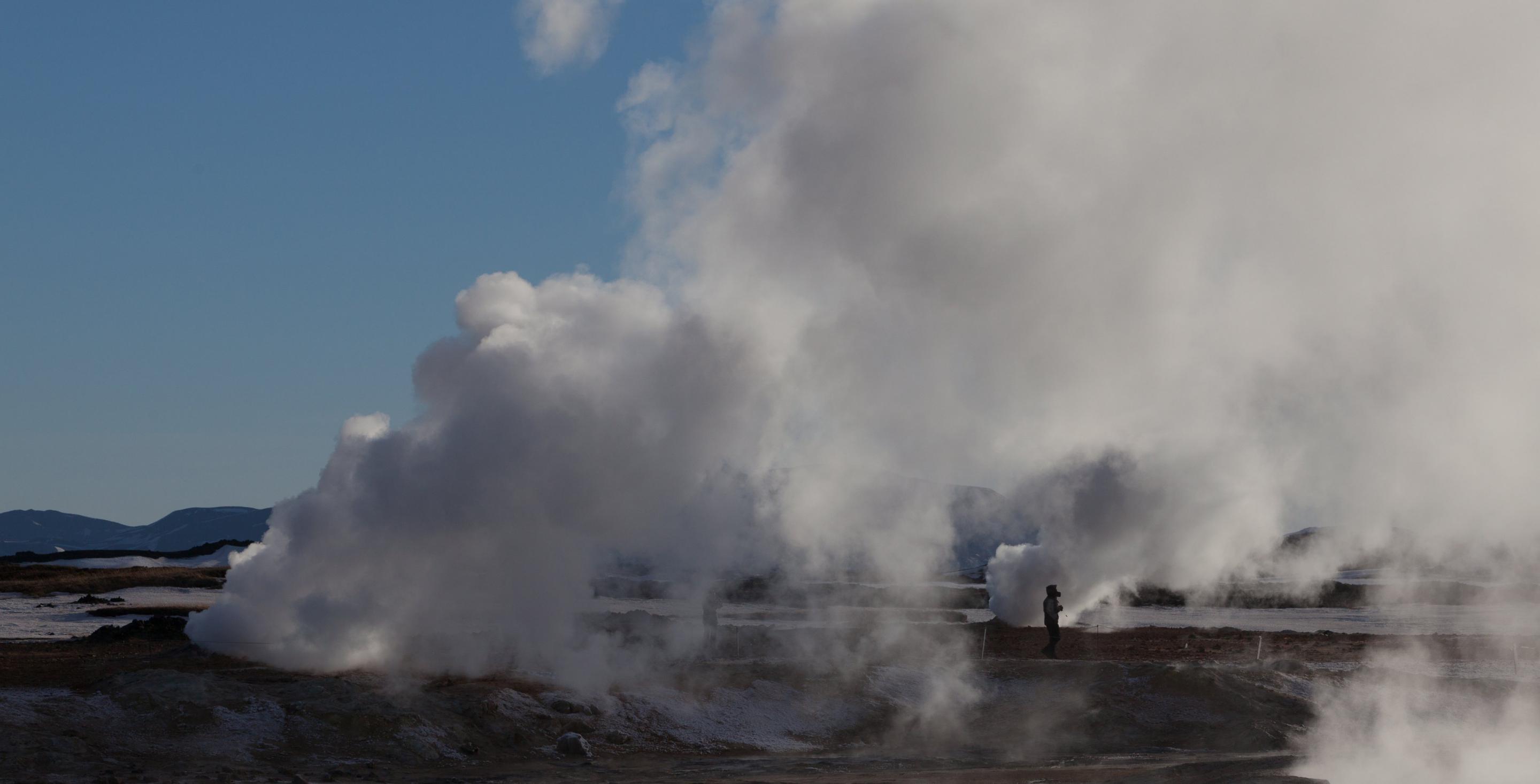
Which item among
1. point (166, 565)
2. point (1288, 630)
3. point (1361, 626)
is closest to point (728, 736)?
point (1288, 630)

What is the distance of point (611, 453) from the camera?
2878 cm

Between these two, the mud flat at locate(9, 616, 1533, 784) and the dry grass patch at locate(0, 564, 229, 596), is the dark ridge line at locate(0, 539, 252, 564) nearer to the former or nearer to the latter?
the dry grass patch at locate(0, 564, 229, 596)

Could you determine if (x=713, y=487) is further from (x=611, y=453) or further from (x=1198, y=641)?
(x=1198, y=641)

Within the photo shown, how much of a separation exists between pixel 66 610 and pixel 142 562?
46.8 metres

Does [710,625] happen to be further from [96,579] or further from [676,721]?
[96,579]

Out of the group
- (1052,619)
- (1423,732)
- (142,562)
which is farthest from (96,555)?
(1423,732)

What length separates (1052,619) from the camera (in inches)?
1464

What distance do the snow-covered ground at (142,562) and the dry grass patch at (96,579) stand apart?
19.2 ft

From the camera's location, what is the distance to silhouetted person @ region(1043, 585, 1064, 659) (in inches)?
1442

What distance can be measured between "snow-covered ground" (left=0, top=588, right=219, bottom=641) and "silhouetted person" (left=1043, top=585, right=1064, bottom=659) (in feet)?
91.3

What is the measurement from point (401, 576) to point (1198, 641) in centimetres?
2699

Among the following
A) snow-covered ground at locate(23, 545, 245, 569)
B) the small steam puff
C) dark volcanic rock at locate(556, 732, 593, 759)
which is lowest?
dark volcanic rock at locate(556, 732, 593, 759)

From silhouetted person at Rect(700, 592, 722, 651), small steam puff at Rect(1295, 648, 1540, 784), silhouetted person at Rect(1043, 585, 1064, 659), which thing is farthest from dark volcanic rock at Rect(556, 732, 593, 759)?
silhouetted person at Rect(1043, 585, 1064, 659)

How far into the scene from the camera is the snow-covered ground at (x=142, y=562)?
91.4 m
